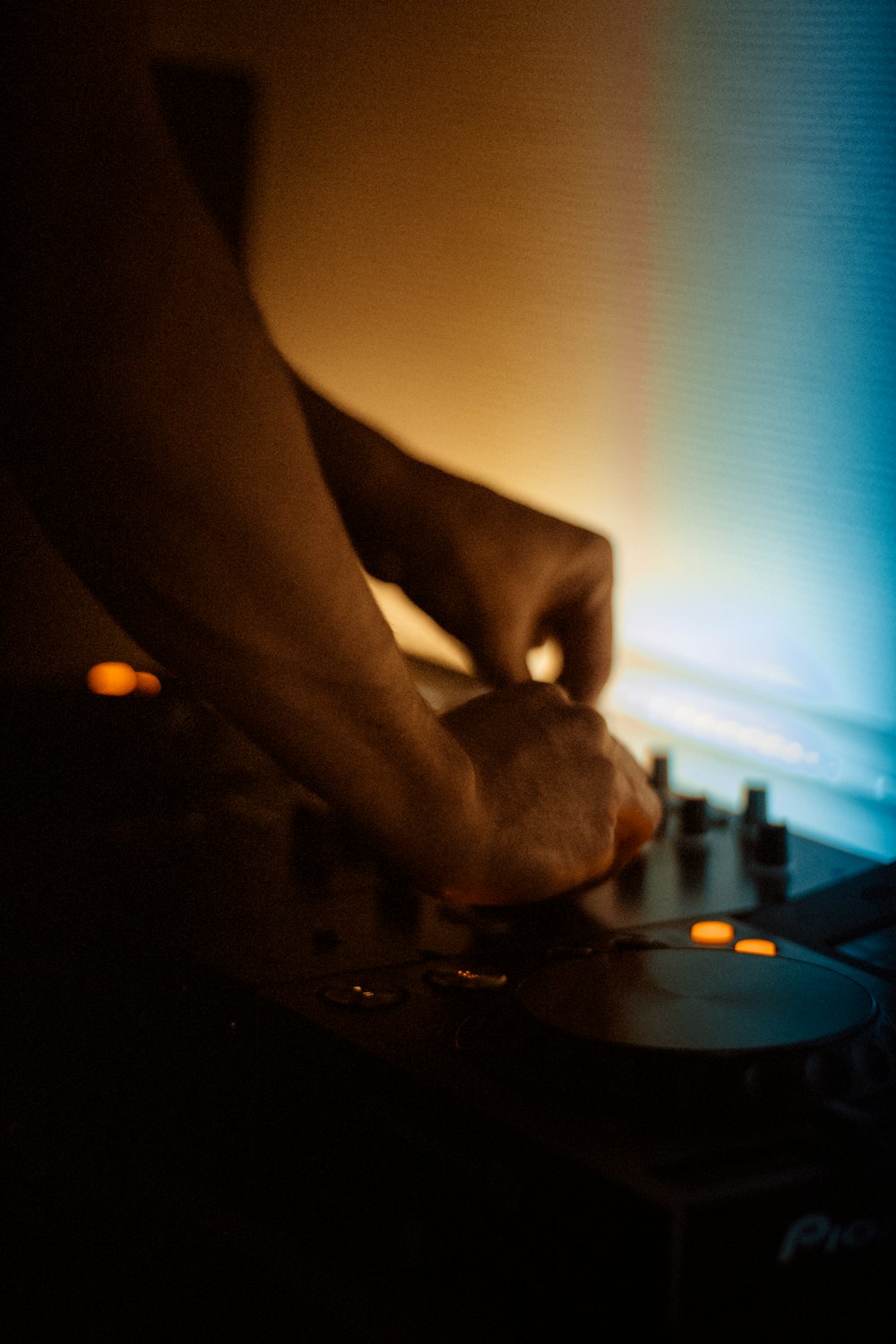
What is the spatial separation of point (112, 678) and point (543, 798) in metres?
0.42

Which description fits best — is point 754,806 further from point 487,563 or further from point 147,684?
point 147,684

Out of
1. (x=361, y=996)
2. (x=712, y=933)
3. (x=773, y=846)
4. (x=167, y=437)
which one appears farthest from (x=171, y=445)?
(x=773, y=846)

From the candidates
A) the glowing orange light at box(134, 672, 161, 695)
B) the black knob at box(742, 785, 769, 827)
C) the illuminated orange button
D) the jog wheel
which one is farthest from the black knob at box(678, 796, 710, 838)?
the glowing orange light at box(134, 672, 161, 695)

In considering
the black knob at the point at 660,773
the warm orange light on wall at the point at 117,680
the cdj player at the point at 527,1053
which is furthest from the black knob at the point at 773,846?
the warm orange light on wall at the point at 117,680

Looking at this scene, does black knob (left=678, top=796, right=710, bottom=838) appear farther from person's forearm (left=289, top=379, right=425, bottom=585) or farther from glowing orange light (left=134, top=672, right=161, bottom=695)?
glowing orange light (left=134, top=672, right=161, bottom=695)

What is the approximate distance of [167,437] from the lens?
45 centimetres

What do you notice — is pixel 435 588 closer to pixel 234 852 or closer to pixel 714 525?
pixel 234 852

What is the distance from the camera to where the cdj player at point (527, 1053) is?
38 cm

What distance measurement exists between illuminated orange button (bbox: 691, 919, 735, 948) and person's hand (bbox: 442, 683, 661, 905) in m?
0.06

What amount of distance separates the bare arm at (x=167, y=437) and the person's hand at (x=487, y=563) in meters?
0.22

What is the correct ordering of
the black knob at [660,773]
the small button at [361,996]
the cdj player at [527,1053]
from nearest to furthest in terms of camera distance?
the cdj player at [527,1053], the small button at [361,996], the black knob at [660,773]

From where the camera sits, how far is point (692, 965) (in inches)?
19.8

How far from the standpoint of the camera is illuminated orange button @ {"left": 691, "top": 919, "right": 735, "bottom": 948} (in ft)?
1.96

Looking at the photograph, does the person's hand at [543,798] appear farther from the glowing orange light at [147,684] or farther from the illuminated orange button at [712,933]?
the glowing orange light at [147,684]
